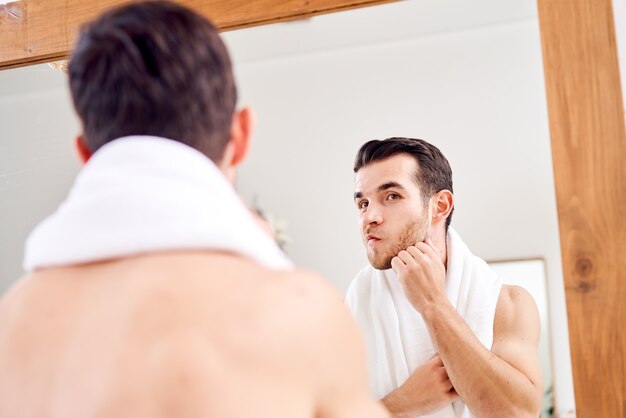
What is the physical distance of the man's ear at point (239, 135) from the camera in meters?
0.72

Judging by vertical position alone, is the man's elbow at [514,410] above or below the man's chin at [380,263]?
below

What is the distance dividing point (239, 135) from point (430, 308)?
1.84 feet

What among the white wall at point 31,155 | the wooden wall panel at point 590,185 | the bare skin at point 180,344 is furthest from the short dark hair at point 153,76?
the white wall at point 31,155

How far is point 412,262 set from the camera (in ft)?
3.99

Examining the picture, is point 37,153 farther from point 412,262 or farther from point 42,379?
point 42,379

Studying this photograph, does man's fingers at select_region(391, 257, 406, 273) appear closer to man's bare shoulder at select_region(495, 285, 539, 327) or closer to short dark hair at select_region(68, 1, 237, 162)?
man's bare shoulder at select_region(495, 285, 539, 327)

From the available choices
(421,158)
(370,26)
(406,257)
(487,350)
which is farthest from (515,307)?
(370,26)

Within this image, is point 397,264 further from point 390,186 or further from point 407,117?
point 407,117

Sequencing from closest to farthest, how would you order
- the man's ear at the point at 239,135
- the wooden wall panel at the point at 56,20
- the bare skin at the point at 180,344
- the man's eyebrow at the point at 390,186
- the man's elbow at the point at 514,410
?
the bare skin at the point at 180,344
the man's ear at the point at 239,135
the man's elbow at the point at 514,410
the man's eyebrow at the point at 390,186
the wooden wall panel at the point at 56,20

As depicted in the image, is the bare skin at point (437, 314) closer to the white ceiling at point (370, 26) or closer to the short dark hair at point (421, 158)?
the short dark hair at point (421, 158)

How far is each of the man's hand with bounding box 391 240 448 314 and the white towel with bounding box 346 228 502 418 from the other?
1 centimetres

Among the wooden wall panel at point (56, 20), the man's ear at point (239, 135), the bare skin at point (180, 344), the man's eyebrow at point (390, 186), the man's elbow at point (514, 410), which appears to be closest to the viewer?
the bare skin at point (180, 344)

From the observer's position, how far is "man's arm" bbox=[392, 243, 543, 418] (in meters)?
1.13

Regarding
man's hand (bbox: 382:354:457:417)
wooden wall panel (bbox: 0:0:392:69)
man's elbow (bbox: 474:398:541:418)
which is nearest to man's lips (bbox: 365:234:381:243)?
man's hand (bbox: 382:354:457:417)
